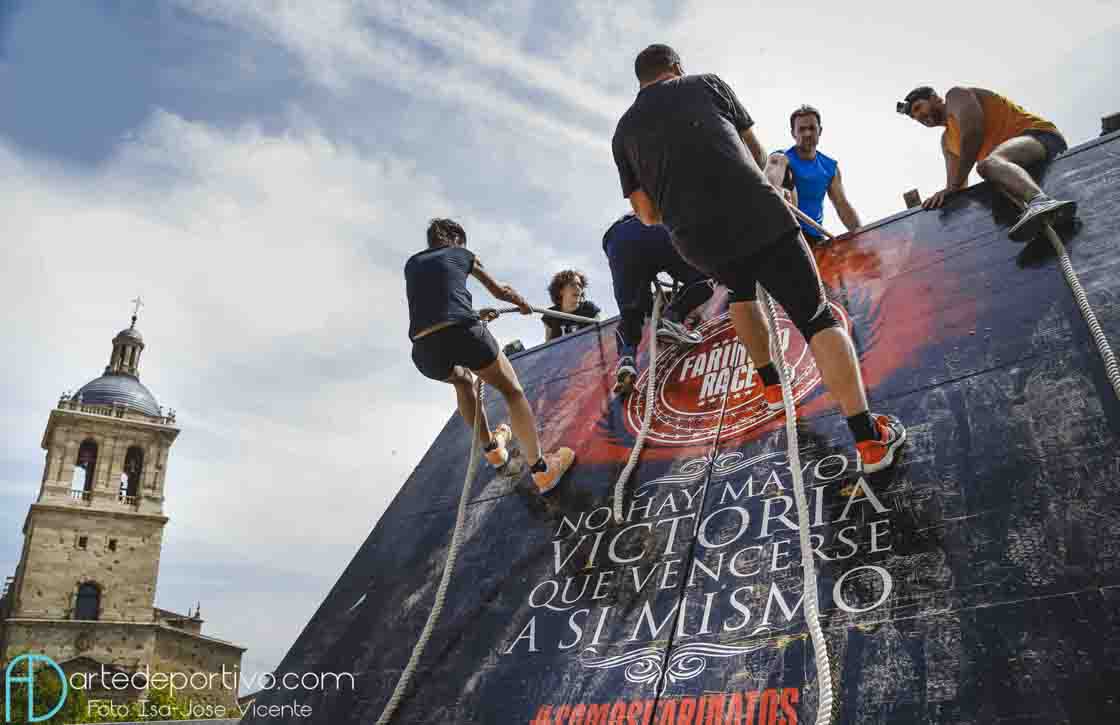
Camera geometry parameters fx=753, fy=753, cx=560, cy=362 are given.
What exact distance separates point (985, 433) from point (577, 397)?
2.11 meters

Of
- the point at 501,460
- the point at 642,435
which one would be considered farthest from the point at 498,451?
the point at 642,435

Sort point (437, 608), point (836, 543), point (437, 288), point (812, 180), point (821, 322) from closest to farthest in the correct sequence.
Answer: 1. point (836, 543)
2. point (821, 322)
3. point (437, 608)
4. point (437, 288)
5. point (812, 180)

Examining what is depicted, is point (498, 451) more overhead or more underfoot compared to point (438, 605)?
more overhead

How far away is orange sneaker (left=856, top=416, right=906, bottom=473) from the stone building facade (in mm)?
38742

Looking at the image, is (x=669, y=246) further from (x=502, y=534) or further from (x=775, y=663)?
(x=775, y=663)

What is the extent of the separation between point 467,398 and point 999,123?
2942mm

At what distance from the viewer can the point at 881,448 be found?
233cm

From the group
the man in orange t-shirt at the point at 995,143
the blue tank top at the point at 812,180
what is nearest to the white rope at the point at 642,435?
the man in orange t-shirt at the point at 995,143

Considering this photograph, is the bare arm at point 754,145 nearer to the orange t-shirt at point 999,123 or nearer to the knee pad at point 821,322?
the knee pad at point 821,322

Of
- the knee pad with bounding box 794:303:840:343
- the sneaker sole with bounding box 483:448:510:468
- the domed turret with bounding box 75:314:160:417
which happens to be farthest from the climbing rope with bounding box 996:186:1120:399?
the domed turret with bounding box 75:314:160:417

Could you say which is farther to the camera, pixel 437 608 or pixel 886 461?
pixel 437 608

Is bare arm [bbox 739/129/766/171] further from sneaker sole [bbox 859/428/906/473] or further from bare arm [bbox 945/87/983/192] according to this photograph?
bare arm [bbox 945/87/983/192]

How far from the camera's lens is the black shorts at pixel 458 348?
348cm

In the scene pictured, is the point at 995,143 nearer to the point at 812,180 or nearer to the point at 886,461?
the point at 812,180
